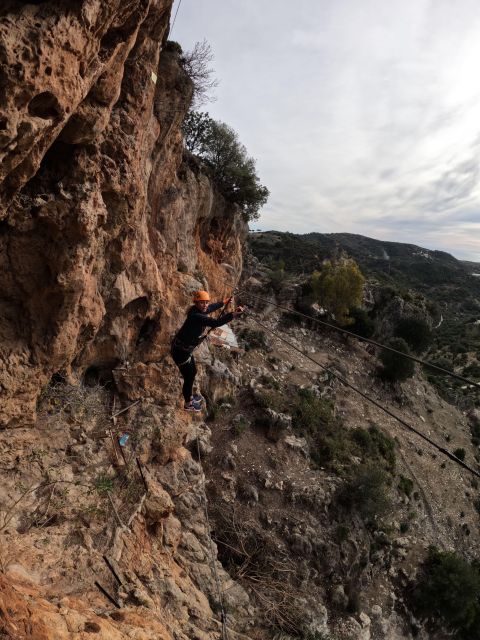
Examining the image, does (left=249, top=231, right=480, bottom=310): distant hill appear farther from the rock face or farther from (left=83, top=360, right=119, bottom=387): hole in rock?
(left=83, top=360, right=119, bottom=387): hole in rock

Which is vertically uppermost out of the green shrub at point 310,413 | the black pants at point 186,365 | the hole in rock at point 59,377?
the black pants at point 186,365

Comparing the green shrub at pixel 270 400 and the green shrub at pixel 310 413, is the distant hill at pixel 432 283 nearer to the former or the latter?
the green shrub at pixel 310 413

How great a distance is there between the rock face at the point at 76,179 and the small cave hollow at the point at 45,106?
0.01 m

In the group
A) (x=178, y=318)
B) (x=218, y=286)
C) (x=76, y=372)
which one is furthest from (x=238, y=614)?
(x=218, y=286)

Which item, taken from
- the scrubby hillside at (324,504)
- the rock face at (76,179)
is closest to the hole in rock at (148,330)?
the rock face at (76,179)

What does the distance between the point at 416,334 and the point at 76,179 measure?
33.6m

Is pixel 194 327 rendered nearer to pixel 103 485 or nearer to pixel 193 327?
pixel 193 327

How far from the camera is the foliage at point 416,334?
3291cm

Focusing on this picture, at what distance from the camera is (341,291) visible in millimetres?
30062

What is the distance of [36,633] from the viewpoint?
2.87 m

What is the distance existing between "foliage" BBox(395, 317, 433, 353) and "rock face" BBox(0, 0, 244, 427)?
29.1 meters

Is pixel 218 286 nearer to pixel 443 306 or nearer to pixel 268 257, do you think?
pixel 268 257

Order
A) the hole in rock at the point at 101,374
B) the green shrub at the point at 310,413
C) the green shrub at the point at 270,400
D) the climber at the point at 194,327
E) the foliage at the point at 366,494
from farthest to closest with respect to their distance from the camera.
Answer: the green shrub at the point at 310,413, the green shrub at the point at 270,400, the foliage at the point at 366,494, the hole in rock at the point at 101,374, the climber at the point at 194,327

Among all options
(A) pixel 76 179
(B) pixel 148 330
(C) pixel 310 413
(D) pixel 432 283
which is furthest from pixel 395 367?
(D) pixel 432 283
